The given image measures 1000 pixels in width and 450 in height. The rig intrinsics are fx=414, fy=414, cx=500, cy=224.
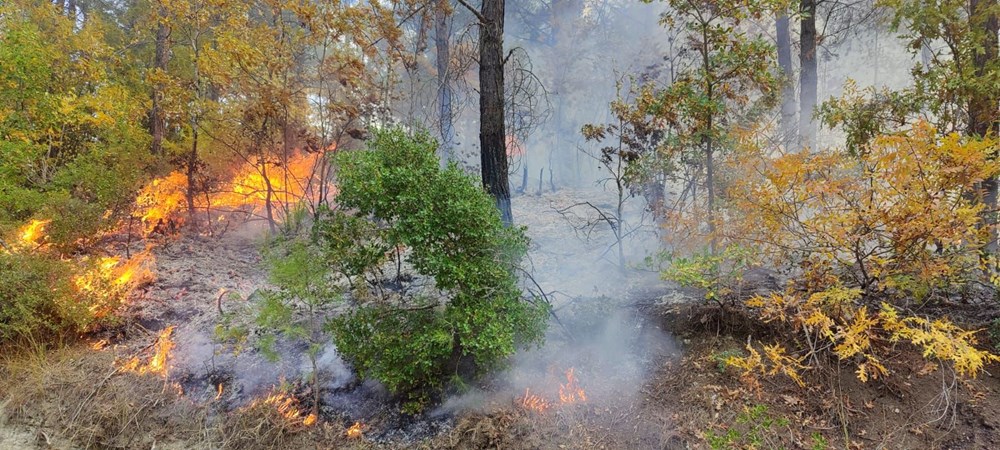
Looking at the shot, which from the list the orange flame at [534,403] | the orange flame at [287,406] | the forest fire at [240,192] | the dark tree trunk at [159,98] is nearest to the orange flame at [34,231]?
the forest fire at [240,192]

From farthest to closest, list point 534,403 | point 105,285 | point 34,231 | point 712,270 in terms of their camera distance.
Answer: point 34,231 < point 105,285 < point 712,270 < point 534,403

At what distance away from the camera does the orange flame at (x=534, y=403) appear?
13.8ft

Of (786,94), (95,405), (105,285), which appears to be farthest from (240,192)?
(786,94)

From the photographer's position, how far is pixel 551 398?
4.36 m

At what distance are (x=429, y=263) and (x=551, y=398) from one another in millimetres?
2019

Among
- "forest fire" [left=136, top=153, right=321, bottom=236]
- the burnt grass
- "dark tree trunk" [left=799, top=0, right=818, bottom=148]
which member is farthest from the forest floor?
"dark tree trunk" [left=799, top=0, right=818, bottom=148]

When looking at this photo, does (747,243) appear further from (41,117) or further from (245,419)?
(41,117)

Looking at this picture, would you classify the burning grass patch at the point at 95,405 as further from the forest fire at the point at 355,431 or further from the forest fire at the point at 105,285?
the forest fire at the point at 355,431

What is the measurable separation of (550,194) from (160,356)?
1330 cm

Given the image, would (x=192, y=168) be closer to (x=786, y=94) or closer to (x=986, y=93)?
(x=986, y=93)

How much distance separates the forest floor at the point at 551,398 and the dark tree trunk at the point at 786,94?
185 inches

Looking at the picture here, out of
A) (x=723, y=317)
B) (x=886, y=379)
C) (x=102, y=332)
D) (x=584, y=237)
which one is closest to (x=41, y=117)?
(x=102, y=332)

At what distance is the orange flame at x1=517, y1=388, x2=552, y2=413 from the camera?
4.21 meters

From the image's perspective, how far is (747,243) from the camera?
15.4 feet
